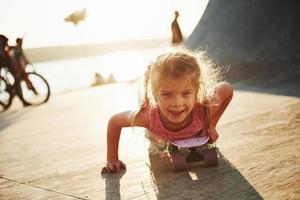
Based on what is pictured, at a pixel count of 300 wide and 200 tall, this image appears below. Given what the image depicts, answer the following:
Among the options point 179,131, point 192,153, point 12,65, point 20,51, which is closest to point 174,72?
point 179,131

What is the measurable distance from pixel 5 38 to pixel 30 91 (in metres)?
2.04

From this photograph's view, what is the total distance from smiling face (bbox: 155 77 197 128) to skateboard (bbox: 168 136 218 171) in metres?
0.19

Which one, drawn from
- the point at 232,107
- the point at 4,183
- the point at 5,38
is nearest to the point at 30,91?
the point at 5,38

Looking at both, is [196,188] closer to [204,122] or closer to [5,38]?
[204,122]

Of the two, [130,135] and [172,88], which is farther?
[130,135]

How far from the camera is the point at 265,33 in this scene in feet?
26.5

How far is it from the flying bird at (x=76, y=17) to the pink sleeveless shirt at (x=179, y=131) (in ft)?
119

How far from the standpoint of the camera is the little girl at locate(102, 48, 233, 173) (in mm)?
2484

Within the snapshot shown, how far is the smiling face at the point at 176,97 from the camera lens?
246 centimetres

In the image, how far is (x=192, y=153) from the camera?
2633 millimetres

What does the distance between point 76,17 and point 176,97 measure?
36939 mm

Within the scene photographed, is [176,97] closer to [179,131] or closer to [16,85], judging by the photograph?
[179,131]

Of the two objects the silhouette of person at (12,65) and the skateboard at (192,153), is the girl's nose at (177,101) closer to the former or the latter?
the skateboard at (192,153)

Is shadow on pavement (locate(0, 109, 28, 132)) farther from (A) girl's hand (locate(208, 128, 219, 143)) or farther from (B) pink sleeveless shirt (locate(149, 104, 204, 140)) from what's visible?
(A) girl's hand (locate(208, 128, 219, 143))
